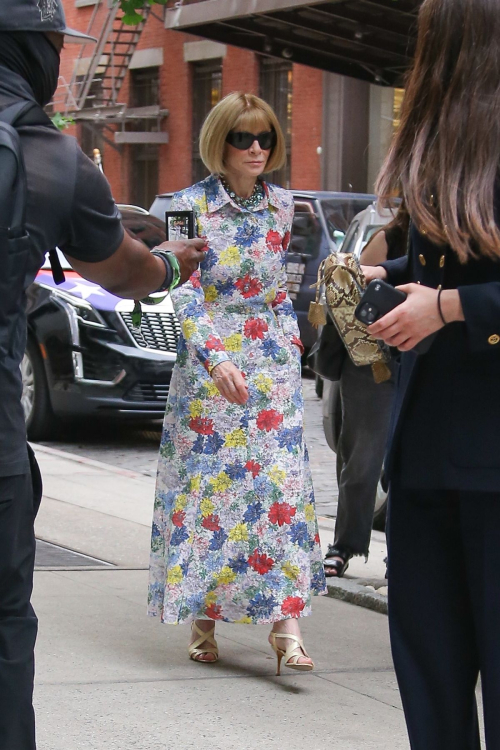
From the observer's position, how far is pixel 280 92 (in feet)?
75.3

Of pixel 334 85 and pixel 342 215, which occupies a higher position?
pixel 334 85

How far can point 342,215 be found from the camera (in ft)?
48.0

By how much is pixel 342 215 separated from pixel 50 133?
12078 millimetres

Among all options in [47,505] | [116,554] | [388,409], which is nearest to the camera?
[388,409]

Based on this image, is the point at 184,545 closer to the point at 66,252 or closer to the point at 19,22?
the point at 66,252

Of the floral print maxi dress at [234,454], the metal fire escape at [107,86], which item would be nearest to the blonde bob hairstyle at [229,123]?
the floral print maxi dress at [234,454]

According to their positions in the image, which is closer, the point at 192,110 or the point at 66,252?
the point at 66,252

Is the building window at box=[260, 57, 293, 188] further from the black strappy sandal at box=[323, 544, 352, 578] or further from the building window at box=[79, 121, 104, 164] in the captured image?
the black strappy sandal at box=[323, 544, 352, 578]

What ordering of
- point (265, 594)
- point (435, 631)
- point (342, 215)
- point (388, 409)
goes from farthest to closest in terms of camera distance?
point (342, 215) → point (388, 409) → point (265, 594) → point (435, 631)

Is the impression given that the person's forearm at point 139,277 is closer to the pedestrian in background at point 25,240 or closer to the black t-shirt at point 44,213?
the pedestrian in background at point 25,240

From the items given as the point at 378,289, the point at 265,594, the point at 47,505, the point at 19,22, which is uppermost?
the point at 19,22

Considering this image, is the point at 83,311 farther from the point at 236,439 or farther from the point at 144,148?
the point at 144,148

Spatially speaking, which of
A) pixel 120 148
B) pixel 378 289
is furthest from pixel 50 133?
pixel 120 148

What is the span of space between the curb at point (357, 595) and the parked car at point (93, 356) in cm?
404
